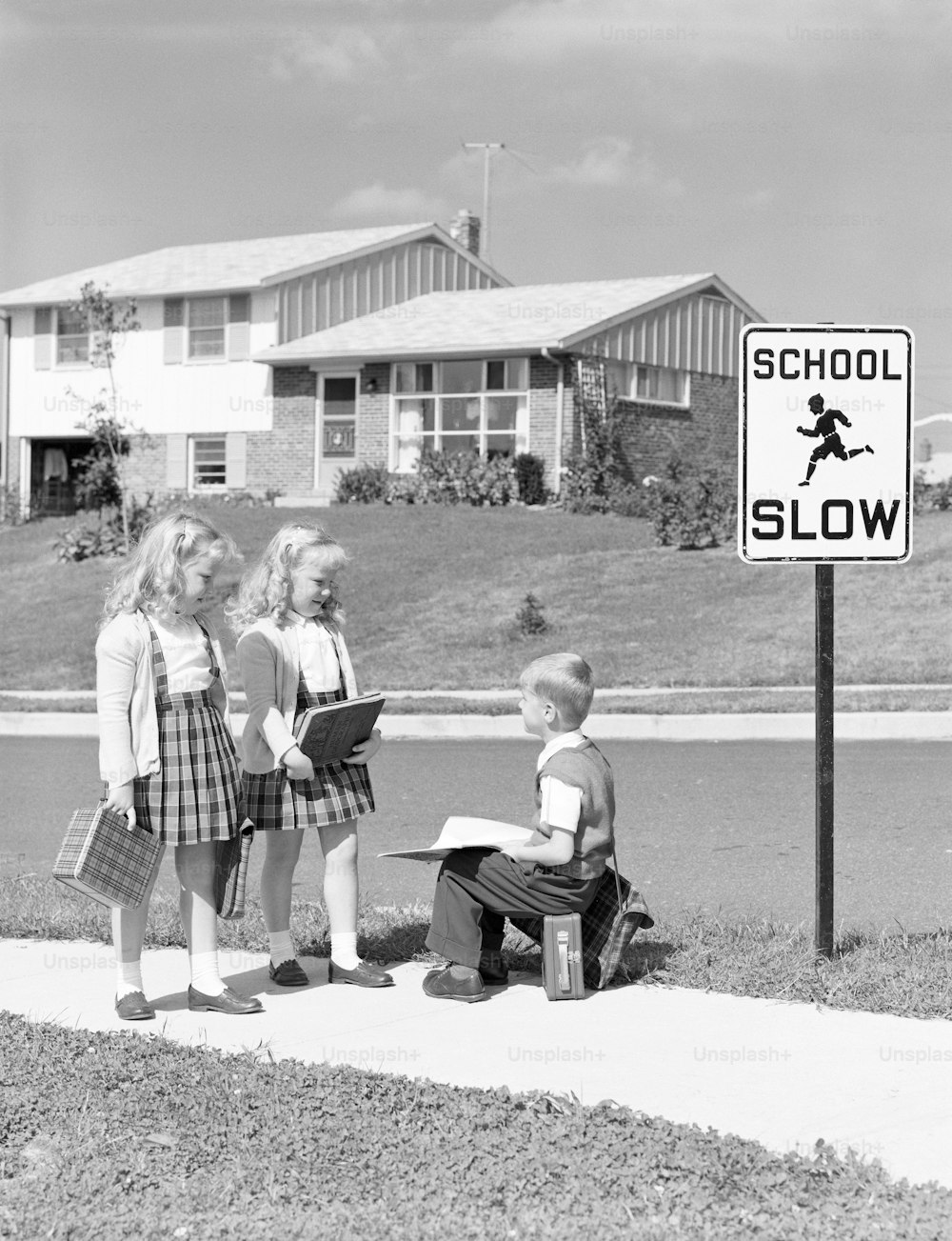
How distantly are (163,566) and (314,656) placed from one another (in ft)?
2.19

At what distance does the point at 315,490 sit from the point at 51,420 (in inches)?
333

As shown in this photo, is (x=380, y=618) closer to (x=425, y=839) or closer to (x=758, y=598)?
(x=758, y=598)

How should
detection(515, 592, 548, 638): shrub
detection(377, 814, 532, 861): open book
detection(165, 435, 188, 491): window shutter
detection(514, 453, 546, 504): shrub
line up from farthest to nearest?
detection(165, 435, 188, 491): window shutter, detection(514, 453, 546, 504): shrub, detection(515, 592, 548, 638): shrub, detection(377, 814, 532, 861): open book

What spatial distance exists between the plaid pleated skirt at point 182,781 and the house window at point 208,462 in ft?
103

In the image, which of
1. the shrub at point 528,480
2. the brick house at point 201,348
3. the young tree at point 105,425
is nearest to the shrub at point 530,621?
the young tree at point 105,425

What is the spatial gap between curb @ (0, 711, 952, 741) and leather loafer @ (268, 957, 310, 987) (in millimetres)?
6383

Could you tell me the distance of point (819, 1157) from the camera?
3666 millimetres

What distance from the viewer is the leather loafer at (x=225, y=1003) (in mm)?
5273

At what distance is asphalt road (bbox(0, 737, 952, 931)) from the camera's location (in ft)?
23.8

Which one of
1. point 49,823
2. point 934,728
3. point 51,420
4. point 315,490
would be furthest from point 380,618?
point 51,420

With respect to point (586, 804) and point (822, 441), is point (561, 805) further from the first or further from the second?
point (822, 441)

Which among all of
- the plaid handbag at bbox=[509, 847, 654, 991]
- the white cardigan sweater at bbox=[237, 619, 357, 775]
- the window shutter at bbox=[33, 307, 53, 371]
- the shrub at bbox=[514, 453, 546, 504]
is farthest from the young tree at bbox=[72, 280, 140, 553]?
the plaid handbag at bbox=[509, 847, 654, 991]

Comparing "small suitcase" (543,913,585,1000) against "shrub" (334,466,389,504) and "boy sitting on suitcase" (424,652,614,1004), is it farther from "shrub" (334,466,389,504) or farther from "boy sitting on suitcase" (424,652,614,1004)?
"shrub" (334,466,389,504)

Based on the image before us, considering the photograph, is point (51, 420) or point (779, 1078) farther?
point (51, 420)
